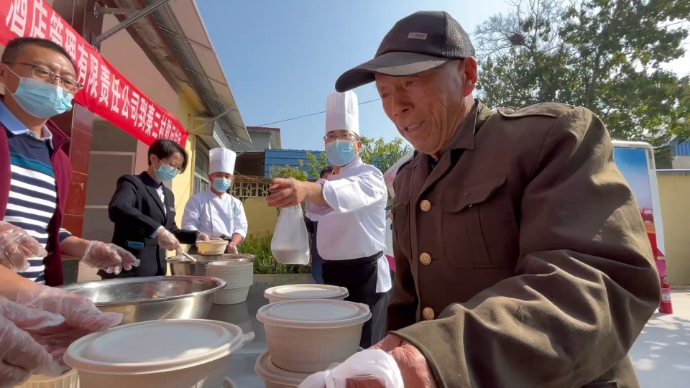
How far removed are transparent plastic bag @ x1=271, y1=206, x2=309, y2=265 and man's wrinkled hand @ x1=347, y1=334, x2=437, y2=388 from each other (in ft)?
5.85

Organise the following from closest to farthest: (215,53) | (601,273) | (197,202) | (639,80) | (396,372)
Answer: (396,372)
(601,273)
(197,202)
(215,53)
(639,80)

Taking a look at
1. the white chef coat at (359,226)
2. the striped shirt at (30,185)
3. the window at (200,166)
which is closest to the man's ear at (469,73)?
the white chef coat at (359,226)

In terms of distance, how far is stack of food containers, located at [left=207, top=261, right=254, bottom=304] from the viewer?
7.08 feet

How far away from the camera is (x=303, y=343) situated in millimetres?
958

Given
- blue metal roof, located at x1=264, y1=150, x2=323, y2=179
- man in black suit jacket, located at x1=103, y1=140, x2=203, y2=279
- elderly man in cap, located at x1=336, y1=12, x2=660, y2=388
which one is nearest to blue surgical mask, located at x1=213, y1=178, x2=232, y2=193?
man in black suit jacket, located at x1=103, y1=140, x2=203, y2=279

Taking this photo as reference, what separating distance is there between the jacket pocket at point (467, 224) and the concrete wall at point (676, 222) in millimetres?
10299

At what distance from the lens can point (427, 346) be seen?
1.77 ft

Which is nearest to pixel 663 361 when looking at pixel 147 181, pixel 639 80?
pixel 147 181

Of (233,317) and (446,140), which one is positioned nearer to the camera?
(446,140)

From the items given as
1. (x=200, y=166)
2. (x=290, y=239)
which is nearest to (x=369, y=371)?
(x=290, y=239)

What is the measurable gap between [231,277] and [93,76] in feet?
9.97

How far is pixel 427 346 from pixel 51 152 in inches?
85.7

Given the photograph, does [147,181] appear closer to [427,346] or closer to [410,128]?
[410,128]

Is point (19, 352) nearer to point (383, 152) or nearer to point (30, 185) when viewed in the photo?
point (30, 185)
